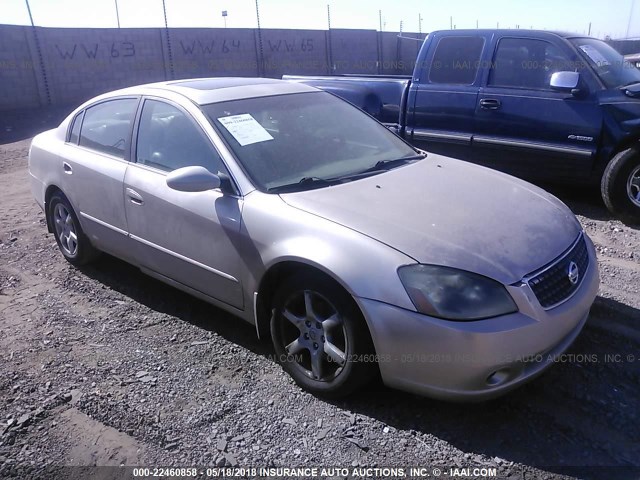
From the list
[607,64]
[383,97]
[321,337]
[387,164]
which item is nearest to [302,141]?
[387,164]

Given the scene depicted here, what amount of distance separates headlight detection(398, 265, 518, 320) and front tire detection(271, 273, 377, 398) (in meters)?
0.32

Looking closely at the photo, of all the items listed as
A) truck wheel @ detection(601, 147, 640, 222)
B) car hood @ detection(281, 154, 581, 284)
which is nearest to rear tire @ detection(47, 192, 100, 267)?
car hood @ detection(281, 154, 581, 284)

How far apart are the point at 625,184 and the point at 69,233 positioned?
506 centimetres

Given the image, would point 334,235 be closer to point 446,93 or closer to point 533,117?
point 533,117

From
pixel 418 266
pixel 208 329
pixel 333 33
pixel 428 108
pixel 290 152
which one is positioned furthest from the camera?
pixel 333 33

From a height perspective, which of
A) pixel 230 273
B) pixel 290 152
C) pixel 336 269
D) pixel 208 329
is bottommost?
pixel 208 329

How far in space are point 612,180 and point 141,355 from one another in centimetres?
452

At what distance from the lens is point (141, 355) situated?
360 cm

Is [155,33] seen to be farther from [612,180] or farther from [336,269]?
[336,269]

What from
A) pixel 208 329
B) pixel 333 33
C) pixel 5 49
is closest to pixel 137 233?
pixel 208 329

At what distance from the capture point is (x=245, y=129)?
3.59 metres

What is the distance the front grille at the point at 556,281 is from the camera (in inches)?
107

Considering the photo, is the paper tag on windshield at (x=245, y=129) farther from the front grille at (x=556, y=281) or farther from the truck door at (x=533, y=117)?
the truck door at (x=533, y=117)

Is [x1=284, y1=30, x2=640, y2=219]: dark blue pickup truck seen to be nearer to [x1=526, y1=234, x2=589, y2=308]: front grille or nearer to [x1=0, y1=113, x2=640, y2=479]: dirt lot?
[x1=0, y1=113, x2=640, y2=479]: dirt lot
